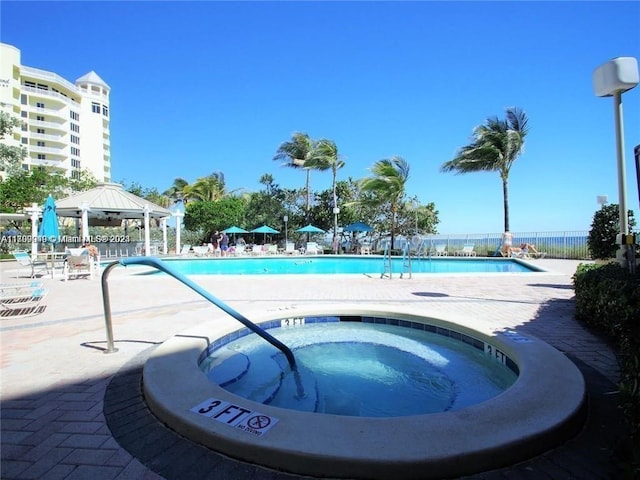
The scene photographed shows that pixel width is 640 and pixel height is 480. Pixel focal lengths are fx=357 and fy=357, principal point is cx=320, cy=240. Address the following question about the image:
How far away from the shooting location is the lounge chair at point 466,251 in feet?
66.5

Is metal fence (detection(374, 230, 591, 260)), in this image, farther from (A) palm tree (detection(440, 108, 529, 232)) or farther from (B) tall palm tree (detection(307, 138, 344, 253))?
(B) tall palm tree (detection(307, 138, 344, 253))

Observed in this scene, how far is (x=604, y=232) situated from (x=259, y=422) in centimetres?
1292

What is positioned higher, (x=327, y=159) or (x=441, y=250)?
(x=327, y=159)

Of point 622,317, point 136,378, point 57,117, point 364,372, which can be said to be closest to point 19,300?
point 136,378

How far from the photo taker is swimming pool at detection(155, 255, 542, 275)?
52.0 feet

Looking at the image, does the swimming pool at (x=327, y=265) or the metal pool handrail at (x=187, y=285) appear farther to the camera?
the swimming pool at (x=327, y=265)

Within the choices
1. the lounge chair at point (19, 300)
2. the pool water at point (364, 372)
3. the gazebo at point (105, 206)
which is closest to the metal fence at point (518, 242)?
the pool water at point (364, 372)

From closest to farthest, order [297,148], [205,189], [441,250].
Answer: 1. [441,250]
2. [297,148]
3. [205,189]

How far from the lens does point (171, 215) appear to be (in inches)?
814

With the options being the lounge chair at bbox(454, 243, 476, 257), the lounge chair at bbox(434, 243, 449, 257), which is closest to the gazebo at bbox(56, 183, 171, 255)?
the lounge chair at bbox(434, 243, 449, 257)

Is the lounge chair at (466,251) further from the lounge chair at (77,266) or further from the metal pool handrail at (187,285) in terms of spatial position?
the metal pool handrail at (187,285)

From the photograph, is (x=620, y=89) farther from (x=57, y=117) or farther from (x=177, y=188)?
(x=57, y=117)

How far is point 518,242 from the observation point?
19.8 meters

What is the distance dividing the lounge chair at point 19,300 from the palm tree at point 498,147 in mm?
19815
